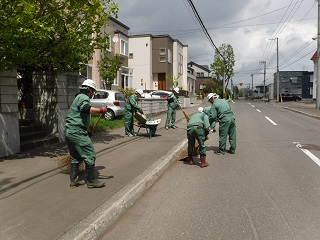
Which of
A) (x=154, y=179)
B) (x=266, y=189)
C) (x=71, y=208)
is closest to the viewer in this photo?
(x=71, y=208)

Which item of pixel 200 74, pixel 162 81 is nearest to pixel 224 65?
pixel 162 81

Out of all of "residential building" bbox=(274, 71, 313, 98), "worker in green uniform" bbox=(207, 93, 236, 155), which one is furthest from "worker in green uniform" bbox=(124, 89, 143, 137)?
"residential building" bbox=(274, 71, 313, 98)

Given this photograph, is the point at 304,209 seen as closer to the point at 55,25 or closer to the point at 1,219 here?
the point at 1,219

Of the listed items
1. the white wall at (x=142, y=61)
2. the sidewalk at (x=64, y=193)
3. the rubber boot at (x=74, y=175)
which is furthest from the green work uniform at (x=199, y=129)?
the white wall at (x=142, y=61)

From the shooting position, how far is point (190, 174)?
267 inches

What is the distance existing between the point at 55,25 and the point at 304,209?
6.85 m

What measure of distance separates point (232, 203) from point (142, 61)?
3726cm

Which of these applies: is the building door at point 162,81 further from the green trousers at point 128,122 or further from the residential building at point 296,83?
the residential building at point 296,83

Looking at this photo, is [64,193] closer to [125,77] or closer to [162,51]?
[125,77]

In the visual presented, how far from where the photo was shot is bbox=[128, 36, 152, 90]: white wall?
134ft

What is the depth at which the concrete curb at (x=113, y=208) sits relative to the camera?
3.59 metres

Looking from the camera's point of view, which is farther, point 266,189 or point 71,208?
point 266,189

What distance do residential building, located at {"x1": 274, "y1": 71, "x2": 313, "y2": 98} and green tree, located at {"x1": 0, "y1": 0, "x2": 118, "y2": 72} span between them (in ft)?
221

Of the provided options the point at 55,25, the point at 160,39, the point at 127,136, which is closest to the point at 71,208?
the point at 55,25
